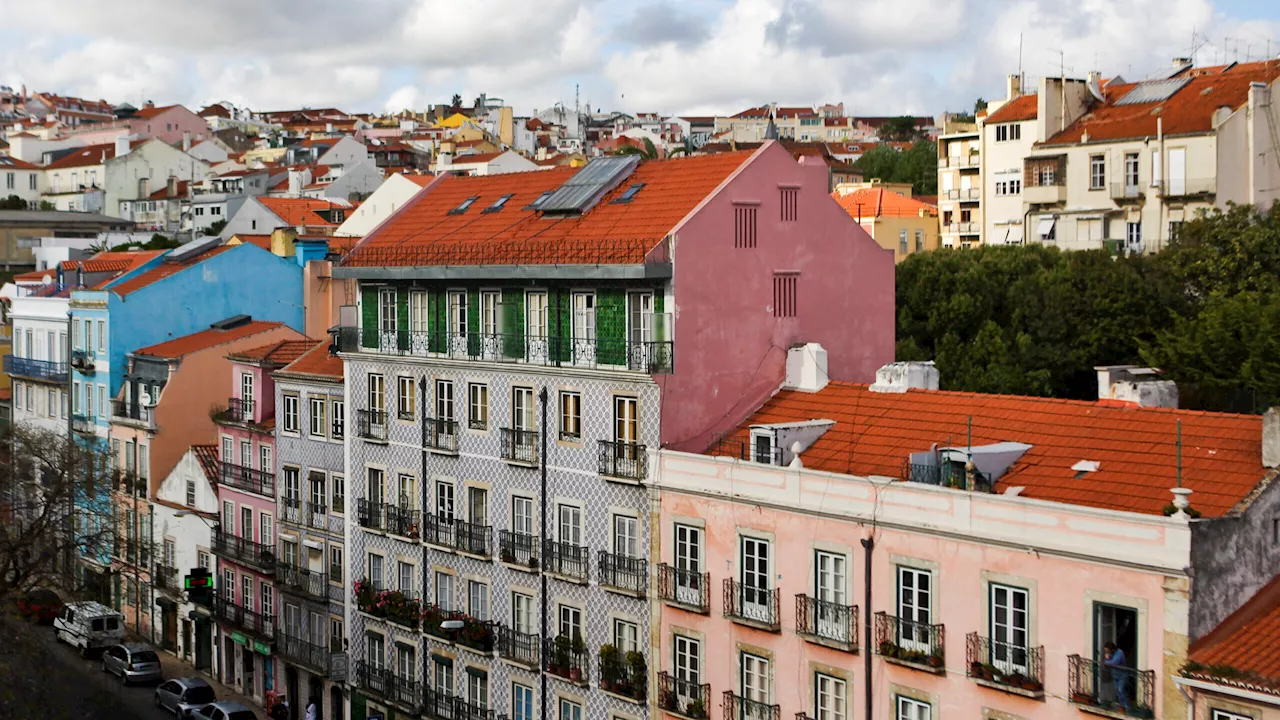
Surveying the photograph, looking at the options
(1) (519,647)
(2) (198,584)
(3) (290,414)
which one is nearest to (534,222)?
(1) (519,647)

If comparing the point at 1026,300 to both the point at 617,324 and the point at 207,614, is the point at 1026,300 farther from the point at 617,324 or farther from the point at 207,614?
the point at 207,614

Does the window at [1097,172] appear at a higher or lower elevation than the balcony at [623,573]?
higher

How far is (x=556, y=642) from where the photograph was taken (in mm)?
41469

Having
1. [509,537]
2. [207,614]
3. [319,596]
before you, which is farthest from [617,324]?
[207,614]

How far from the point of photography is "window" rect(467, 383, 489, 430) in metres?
44.5

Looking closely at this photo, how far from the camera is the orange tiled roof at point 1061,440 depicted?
98.7 feet

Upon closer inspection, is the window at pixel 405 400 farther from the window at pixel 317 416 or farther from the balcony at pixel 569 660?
the balcony at pixel 569 660

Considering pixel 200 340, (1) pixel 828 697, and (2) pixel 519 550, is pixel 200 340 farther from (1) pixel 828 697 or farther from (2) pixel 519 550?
(1) pixel 828 697

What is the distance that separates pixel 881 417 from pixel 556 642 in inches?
409

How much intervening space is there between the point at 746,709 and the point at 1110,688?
9431mm

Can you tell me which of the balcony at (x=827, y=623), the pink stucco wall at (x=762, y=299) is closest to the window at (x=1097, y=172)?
the pink stucco wall at (x=762, y=299)

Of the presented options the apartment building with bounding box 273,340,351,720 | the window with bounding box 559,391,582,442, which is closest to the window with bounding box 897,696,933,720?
the window with bounding box 559,391,582,442

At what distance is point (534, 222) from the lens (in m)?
44.4

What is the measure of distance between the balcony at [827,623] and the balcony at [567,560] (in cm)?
764
